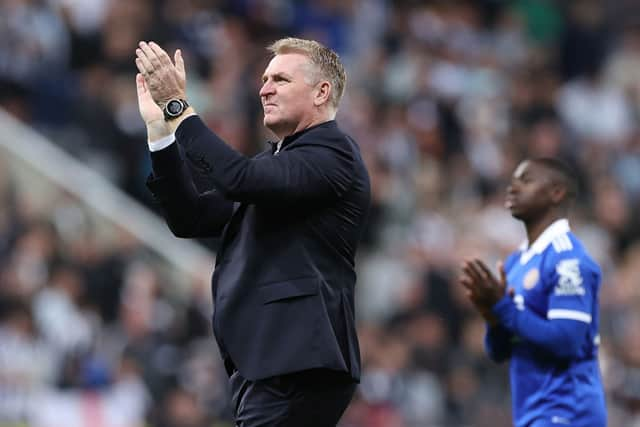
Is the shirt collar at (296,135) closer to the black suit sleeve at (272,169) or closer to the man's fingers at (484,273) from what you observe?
the black suit sleeve at (272,169)

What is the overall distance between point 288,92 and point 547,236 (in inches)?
69.4

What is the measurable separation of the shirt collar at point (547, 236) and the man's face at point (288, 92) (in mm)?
1626

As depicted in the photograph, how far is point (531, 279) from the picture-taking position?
21.5ft

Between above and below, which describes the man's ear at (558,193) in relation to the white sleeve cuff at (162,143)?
below

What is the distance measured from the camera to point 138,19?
46.1ft

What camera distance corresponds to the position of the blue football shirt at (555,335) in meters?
6.33

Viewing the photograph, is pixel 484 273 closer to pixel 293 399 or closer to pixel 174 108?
pixel 293 399

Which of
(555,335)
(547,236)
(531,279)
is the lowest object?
(555,335)

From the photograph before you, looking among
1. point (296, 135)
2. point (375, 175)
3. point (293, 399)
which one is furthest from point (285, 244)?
point (375, 175)

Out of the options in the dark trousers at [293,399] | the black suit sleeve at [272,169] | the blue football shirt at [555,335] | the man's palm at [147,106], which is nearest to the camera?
the black suit sleeve at [272,169]

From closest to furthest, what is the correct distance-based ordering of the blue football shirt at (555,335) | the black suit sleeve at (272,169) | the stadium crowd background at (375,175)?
1. the black suit sleeve at (272,169)
2. the blue football shirt at (555,335)
3. the stadium crowd background at (375,175)

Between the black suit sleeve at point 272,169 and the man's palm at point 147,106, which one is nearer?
the black suit sleeve at point 272,169

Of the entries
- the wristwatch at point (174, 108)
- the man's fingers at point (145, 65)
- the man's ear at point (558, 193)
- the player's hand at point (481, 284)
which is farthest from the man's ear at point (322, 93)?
the man's ear at point (558, 193)

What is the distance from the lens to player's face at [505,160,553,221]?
6723 mm
